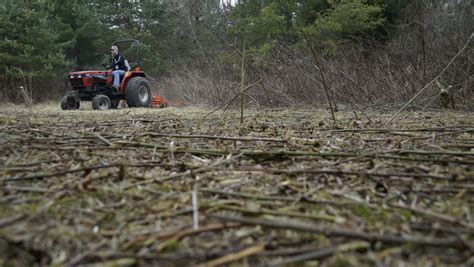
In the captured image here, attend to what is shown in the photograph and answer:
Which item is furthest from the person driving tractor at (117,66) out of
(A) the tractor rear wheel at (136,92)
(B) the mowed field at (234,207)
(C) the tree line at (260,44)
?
(B) the mowed field at (234,207)

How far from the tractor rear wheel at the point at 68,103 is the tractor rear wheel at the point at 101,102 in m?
0.86

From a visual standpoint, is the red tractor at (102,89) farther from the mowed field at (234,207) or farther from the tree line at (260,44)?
the mowed field at (234,207)

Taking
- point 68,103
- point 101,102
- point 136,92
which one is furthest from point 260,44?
point 68,103

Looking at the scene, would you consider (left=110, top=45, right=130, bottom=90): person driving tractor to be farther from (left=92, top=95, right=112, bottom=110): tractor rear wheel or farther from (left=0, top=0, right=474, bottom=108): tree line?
(left=0, top=0, right=474, bottom=108): tree line

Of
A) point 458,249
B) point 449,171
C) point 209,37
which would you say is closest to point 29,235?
point 458,249

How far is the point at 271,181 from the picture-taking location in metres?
1.71

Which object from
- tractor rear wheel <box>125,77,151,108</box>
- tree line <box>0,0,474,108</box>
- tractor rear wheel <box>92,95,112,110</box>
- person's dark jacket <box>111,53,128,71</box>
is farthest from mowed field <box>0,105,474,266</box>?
person's dark jacket <box>111,53,128,71</box>

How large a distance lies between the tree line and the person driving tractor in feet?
6.80

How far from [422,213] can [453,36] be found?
345 inches

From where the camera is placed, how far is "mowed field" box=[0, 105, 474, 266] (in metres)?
1.05

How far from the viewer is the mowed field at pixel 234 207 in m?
A: 1.05

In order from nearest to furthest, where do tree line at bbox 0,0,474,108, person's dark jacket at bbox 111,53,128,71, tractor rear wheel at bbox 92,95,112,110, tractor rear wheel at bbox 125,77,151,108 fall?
tree line at bbox 0,0,474,108 < tractor rear wheel at bbox 92,95,112,110 < tractor rear wheel at bbox 125,77,151,108 < person's dark jacket at bbox 111,53,128,71

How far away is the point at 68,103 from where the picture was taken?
10117 mm

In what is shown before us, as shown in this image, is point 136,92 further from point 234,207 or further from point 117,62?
point 234,207
